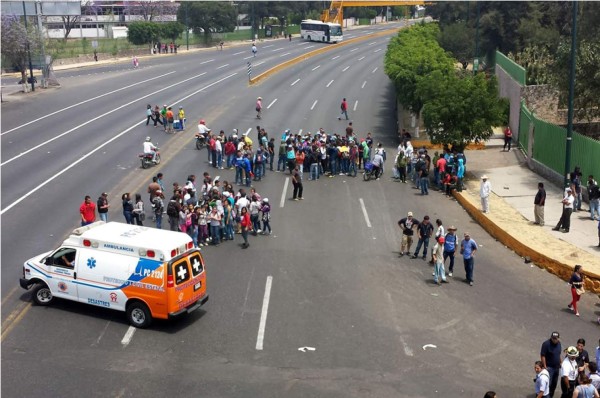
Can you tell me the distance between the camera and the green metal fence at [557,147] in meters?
27.3

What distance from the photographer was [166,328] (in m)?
16.7

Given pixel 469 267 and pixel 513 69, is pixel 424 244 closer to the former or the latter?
pixel 469 267

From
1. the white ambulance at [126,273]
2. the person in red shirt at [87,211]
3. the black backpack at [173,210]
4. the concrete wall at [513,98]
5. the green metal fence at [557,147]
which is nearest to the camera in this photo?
the white ambulance at [126,273]

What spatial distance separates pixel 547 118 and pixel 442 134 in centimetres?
1056

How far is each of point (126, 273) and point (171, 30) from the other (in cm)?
8021

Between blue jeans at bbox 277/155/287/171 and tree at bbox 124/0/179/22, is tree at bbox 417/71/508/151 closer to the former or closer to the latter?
blue jeans at bbox 277/155/287/171

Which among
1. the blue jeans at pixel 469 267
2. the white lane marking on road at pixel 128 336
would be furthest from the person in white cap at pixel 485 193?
the white lane marking on road at pixel 128 336

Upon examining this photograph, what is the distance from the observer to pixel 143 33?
88.1 metres

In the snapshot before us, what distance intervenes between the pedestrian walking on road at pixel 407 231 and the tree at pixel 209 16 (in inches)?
3104

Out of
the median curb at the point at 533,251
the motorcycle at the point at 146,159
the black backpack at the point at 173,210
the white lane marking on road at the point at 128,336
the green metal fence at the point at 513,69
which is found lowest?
the median curb at the point at 533,251

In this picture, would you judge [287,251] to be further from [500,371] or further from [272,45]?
[272,45]

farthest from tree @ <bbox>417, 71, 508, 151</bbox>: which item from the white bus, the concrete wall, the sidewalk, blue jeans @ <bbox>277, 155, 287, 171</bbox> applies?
the white bus

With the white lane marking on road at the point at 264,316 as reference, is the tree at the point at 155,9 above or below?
above

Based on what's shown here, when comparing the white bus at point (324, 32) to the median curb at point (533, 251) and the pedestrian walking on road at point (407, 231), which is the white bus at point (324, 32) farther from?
the pedestrian walking on road at point (407, 231)
